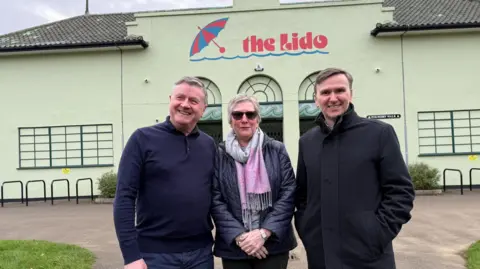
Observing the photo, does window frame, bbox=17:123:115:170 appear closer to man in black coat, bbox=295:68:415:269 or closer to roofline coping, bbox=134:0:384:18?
roofline coping, bbox=134:0:384:18

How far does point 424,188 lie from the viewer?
14.0 m

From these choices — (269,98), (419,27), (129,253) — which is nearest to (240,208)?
(129,253)

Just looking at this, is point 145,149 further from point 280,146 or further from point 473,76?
point 473,76

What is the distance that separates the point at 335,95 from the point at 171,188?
121 centimetres

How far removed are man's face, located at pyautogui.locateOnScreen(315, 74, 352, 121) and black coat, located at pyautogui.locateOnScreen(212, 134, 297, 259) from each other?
57 cm

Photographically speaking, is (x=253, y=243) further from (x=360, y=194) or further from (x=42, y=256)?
(x=42, y=256)

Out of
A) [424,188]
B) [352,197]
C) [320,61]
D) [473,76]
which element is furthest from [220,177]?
[473,76]

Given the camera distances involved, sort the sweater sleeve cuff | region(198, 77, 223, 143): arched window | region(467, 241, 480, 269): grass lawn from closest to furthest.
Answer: the sweater sleeve cuff
region(467, 241, 480, 269): grass lawn
region(198, 77, 223, 143): arched window

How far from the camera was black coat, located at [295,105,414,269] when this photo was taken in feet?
8.43

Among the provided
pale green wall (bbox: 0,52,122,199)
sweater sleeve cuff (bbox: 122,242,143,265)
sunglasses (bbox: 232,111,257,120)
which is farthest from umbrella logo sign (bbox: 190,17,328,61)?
sweater sleeve cuff (bbox: 122,242,143,265)

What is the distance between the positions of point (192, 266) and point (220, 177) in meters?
0.63

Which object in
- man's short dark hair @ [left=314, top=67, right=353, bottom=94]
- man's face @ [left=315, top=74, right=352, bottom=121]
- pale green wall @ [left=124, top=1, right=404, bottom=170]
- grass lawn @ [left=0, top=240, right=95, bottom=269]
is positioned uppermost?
pale green wall @ [left=124, top=1, right=404, bottom=170]

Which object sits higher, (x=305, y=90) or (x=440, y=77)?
(x=440, y=77)

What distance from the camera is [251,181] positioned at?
9.73 feet
